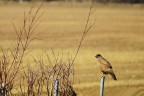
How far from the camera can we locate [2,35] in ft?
60.3

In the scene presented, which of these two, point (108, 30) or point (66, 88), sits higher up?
point (66, 88)

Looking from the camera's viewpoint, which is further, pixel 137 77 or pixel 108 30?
pixel 108 30

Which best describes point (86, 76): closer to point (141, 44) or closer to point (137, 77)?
point (137, 77)

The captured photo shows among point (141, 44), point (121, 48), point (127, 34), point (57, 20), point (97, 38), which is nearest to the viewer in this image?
point (121, 48)

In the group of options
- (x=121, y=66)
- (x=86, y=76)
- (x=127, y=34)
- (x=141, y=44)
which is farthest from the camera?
(x=127, y=34)

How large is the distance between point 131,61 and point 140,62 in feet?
1.14

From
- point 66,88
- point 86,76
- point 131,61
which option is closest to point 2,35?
point 131,61

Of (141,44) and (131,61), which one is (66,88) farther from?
(141,44)

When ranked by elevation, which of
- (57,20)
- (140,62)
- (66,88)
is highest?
(66,88)

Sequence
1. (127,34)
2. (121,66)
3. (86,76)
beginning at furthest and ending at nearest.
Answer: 1. (127,34)
2. (121,66)
3. (86,76)

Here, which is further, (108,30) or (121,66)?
(108,30)

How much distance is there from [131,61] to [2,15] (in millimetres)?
14372

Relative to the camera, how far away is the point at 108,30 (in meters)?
22.4

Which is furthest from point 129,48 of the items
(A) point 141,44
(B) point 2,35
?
(B) point 2,35
